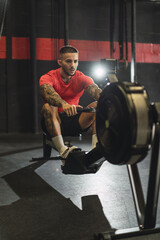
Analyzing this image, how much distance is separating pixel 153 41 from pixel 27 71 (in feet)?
8.00

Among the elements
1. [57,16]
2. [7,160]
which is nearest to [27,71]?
[57,16]

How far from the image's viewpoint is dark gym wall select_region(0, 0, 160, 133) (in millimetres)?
4801

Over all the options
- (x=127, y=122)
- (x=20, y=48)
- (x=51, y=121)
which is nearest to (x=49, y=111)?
(x=51, y=121)

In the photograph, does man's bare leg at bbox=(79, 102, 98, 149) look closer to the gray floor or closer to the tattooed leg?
the tattooed leg

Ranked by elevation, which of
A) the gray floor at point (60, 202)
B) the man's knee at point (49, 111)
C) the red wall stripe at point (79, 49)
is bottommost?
the gray floor at point (60, 202)

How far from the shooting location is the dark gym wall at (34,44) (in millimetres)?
4801

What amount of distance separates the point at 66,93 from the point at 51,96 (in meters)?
0.35

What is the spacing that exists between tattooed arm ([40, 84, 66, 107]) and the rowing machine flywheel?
0.74m

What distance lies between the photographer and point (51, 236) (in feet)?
4.35

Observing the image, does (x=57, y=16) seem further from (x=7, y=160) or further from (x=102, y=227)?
(x=102, y=227)

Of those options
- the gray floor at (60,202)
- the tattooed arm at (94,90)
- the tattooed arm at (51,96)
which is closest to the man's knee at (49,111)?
the tattooed arm at (51,96)

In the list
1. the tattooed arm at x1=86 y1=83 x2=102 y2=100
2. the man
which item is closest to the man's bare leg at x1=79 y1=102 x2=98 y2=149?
the man

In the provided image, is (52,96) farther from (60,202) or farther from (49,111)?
(60,202)

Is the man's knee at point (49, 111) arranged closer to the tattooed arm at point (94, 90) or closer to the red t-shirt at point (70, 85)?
the red t-shirt at point (70, 85)
